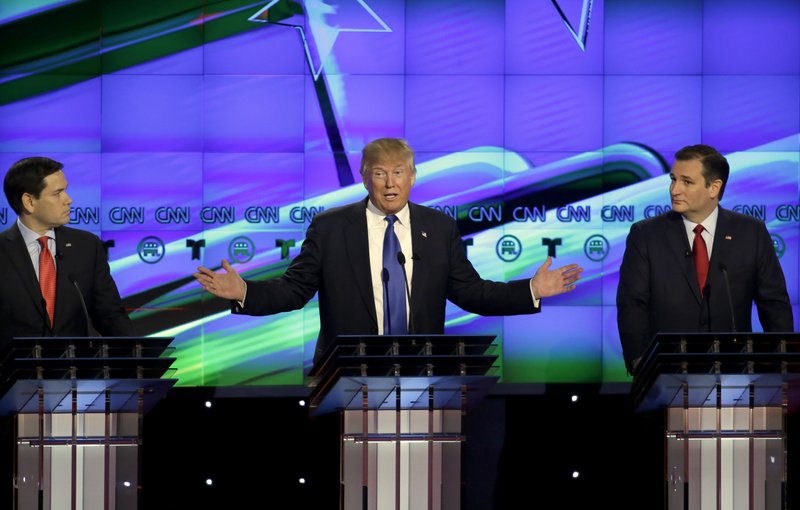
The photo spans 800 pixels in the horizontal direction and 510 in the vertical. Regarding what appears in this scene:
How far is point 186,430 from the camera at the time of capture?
13.9 ft

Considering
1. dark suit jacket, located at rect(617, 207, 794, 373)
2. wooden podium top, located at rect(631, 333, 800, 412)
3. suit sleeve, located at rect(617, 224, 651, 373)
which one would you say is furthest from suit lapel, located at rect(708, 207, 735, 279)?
wooden podium top, located at rect(631, 333, 800, 412)

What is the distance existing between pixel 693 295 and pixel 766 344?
864 mm

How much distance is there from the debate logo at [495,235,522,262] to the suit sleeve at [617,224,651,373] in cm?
368

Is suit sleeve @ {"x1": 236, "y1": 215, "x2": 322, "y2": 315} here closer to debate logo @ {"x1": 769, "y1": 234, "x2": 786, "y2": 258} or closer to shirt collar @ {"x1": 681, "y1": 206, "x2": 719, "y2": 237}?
shirt collar @ {"x1": 681, "y1": 206, "x2": 719, "y2": 237}

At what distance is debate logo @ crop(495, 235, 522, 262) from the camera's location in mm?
8477

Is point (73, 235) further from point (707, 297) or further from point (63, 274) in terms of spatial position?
point (707, 297)

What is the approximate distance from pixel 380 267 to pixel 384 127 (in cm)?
389

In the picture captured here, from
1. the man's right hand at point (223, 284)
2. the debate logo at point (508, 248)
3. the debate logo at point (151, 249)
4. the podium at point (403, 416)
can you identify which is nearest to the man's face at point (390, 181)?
the man's right hand at point (223, 284)

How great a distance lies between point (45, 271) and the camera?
4.66 meters

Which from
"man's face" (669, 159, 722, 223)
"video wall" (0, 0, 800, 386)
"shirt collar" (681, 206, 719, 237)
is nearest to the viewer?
"man's face" (669, 159, 722, 223)

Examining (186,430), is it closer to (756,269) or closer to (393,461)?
(393,461)

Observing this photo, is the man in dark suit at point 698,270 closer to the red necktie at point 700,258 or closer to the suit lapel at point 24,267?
the red necktie at point 700,258

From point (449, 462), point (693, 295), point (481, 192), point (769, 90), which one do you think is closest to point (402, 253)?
point (449, 462)

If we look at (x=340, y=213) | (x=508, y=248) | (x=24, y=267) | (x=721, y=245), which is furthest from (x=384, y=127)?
(x=24, y=267)
